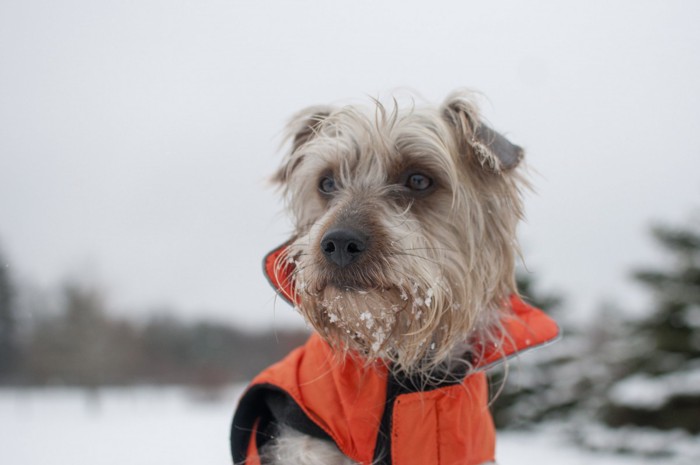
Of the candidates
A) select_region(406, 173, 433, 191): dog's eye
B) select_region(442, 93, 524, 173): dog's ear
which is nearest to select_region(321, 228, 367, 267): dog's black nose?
select_region(406, 173, 433, 191): dog's eye

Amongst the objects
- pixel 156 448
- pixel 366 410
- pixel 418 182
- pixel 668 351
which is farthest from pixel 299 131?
pixel 668 351

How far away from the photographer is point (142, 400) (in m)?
54.8

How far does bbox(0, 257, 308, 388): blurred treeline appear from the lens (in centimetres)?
4866

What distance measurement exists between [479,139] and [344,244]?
1.34m

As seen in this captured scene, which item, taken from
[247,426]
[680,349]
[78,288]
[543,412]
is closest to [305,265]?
[247,426]

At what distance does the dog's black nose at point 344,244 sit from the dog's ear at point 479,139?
1112 millimetres

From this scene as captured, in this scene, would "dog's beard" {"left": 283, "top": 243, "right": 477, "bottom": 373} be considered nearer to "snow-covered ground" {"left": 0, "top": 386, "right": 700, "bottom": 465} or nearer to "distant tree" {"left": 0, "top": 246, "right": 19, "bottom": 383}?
"snow-covered ground" {"left": 0, "top": 386, "right": 700, "bottom": 465}

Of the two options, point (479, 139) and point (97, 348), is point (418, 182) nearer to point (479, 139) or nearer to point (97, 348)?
point (479, 139)

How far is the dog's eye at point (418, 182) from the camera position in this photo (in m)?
3.93

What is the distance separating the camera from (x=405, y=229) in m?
3.61

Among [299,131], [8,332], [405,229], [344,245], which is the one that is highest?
[8,332]

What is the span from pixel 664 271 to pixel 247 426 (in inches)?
738

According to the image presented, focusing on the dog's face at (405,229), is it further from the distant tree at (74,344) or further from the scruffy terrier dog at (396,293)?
the distant tree at (74,344)

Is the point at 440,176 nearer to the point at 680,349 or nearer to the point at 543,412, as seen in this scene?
the point at 680,349
